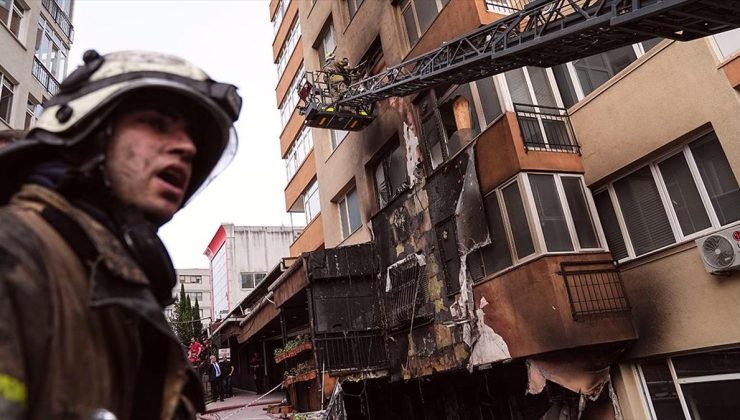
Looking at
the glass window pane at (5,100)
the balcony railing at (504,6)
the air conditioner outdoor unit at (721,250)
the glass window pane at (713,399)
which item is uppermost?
the glass window pane at (5,100)

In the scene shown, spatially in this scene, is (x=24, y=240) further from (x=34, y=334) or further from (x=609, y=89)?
(x=609, y=89)

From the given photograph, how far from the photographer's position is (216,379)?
20.8 meters

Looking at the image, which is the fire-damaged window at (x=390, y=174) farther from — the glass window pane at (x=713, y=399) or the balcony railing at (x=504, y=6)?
the glass window pane at (x=713, y=399)

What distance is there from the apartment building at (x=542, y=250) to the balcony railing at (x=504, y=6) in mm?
69

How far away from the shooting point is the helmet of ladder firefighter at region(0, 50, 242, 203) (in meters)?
1.45

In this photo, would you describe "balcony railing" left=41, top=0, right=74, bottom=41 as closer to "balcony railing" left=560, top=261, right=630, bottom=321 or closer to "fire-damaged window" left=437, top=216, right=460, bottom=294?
"fire-damaged window" left=437, top=216, right=460, bottom=294

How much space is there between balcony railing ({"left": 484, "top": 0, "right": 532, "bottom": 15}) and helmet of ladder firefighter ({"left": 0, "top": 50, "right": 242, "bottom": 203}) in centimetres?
1026

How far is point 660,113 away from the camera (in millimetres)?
8750

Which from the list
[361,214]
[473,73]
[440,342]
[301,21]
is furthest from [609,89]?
[301,21]

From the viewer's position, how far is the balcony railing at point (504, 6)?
10711 millimetres

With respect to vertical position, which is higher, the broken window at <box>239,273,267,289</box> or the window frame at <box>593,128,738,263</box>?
the broken window at <box>239,273,267,289</box>

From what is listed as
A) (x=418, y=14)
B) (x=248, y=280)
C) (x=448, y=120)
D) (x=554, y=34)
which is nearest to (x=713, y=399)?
(x=554, y=34)

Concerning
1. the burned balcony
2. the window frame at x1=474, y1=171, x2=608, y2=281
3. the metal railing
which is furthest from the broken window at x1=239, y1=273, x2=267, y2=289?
the window frame at x1=474, y1=171, x2=608, y2=281

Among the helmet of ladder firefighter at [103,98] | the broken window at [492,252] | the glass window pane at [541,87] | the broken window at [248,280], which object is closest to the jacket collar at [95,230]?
the helmet of ladder firefighter at [103,98]
